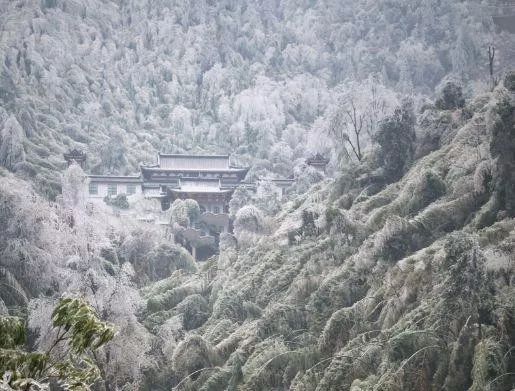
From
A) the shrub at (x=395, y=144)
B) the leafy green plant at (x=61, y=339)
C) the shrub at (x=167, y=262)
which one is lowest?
the shrub at (x=167, y=262)

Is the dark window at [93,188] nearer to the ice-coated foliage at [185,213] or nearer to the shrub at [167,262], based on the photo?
the ice-coated foliage at [185,213]

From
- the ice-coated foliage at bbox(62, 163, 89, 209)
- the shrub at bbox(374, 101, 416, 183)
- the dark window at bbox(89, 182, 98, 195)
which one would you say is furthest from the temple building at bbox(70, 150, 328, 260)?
the shrub at bbox(374, 101, 416, 183)

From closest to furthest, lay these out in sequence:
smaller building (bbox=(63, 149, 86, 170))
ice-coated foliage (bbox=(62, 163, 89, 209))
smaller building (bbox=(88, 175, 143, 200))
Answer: ice-coated foliage (bbox=(62, 163, 89, 209)) → smaller building (bbox=(63, 149, 86, 170)) → smaller building (bbox=(88, 175, 143, 200))

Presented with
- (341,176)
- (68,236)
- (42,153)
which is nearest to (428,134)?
(341,176)

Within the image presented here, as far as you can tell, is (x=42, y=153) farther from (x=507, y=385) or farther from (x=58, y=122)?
(x=507, y=385)

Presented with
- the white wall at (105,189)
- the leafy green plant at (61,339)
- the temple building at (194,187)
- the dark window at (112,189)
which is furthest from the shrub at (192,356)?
the dark window at (112,189)

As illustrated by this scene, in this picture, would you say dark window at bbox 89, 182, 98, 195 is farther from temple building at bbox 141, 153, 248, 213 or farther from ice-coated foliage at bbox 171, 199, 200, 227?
ice-coated foliage at bbox 171, 199, 200, 227

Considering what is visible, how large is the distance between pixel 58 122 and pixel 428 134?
161 ft

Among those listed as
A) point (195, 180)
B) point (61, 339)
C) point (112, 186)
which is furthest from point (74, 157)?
point (61, 339)

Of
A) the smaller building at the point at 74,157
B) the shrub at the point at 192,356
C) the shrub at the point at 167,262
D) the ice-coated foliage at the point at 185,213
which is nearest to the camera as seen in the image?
the shrub at the point at 192,356

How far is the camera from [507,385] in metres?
15.9

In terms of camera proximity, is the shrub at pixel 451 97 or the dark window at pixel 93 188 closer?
the shrub at pixel 451 97

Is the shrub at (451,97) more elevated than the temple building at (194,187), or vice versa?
the shrub at (451,97)

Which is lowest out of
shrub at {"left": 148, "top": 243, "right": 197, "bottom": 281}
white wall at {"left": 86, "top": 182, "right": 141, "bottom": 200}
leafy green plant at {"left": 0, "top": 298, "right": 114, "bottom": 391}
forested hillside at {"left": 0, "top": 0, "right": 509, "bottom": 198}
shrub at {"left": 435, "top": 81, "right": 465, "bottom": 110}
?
shrub at {"left": 148, "top": 243, "right": 197, "bottom": 281}
